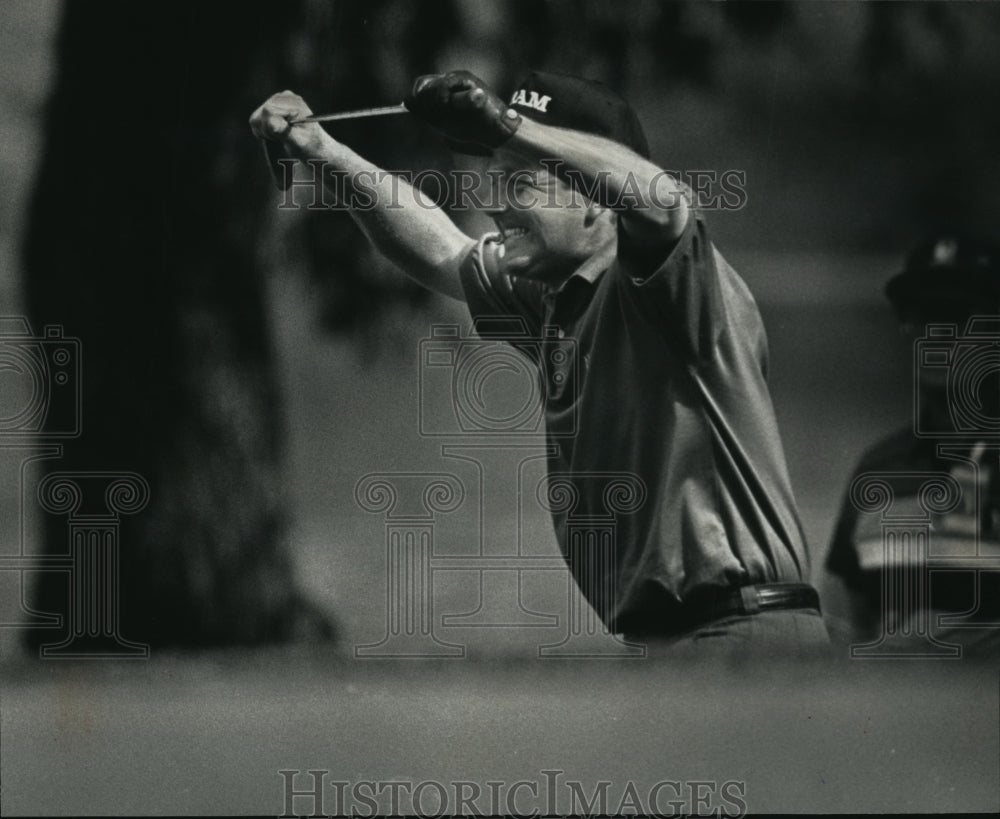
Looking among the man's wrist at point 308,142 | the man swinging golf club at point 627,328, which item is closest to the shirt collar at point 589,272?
the man swinging golf club at point 627,328

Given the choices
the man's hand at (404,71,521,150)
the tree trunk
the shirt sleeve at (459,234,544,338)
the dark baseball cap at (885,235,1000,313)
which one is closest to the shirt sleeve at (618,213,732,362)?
the shirt sleeve at (459,234,544,338)

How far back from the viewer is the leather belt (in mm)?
4816

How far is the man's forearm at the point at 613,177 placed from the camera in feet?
15.7

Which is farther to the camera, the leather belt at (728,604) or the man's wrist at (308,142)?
the man's wrist at (308,142)

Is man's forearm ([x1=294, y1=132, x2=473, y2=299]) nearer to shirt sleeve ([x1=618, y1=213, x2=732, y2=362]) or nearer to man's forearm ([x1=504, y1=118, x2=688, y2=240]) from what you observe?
man's forearm ([x1=504, y1=118, x2=688, y2=240])

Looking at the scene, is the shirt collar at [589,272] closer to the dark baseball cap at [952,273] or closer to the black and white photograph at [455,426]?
the black and white photograph at [455,426]

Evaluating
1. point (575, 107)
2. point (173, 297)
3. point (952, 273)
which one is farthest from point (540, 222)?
point (952, 273)

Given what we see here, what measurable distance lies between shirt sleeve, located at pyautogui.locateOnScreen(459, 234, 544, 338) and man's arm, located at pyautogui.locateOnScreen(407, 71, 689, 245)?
29cm

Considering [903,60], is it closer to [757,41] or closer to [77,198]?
[757,41]

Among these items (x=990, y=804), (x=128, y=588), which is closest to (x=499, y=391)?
(x=128, y=588)

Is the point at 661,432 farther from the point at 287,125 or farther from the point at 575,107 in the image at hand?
the point at 287,125

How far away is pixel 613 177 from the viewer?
15.7ft

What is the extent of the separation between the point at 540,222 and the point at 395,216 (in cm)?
40

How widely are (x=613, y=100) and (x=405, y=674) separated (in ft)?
5.53
